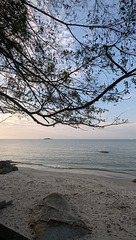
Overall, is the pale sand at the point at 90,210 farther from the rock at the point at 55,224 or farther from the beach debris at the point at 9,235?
the beach debris at the point at 9,235

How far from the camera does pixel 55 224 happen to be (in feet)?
11.3

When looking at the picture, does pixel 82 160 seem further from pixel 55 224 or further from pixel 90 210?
pixel 55 224

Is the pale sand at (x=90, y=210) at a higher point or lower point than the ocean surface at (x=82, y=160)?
higher

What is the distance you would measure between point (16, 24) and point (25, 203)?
5136 millimetres

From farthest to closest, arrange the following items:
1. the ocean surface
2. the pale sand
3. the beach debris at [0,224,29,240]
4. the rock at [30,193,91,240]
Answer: the ocean surface < the pale sand < the rock at [30,193,91,240] < the beach debris at [0,224,29,240]

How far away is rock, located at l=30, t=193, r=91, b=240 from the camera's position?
3277 mm

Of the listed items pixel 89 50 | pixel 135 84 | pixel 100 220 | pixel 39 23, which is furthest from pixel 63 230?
pixel 39 23

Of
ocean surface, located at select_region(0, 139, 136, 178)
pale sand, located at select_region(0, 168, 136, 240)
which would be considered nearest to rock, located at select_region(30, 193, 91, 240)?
pale sand, located at select_region(0, 168, 136, 240)

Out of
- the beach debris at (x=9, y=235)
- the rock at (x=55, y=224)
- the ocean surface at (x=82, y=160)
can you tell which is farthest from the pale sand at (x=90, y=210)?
the ocean surface at (x=82, y=160)

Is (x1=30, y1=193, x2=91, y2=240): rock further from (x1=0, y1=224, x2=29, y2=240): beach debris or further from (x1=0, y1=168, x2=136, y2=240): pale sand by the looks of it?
(x1=0, y1=224, x2=29, y2=240): beach debris

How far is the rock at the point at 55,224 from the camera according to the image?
3.28 m

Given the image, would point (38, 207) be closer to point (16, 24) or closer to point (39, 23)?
point (16, 24)

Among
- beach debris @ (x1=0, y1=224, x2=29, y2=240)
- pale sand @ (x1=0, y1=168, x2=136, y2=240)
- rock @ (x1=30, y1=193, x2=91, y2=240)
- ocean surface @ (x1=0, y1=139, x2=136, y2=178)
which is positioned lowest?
ocean surface @ (x1=0, y1=139, x2=136, y2=178)

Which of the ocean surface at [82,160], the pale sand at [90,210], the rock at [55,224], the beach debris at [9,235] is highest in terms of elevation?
the beach debris at [9,235]
